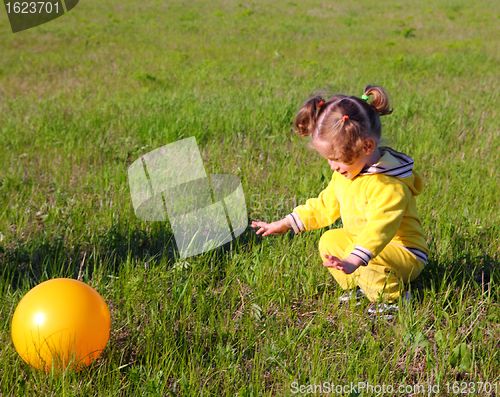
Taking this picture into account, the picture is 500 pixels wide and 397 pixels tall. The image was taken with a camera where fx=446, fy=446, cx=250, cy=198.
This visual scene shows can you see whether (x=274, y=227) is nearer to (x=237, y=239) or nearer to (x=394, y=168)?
(x=237, y=239)

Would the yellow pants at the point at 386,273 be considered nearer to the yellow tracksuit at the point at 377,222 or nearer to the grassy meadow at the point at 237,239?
the yellow tracksuit at the point at 377,222

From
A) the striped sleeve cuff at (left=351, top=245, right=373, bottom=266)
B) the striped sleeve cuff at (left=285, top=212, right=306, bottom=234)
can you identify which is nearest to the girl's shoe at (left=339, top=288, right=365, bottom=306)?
the striped sleeve cuff at (left=351, top=245, right=373, bottom=266)

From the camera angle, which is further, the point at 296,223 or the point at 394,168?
the point at 296,223

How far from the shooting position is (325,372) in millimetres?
1973

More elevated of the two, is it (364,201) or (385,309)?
(364,201)

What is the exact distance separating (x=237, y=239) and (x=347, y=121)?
→ 4.05ft

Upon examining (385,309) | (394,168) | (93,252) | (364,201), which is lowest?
(385,309)

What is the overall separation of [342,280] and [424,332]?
497 mm

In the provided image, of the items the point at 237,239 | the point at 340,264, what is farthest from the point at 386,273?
the point at 237,239

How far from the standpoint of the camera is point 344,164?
2277 millimetres

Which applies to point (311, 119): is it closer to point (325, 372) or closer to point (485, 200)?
point (325, 372)

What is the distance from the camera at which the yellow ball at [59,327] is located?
6.02 ft

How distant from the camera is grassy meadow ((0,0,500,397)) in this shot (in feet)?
6.57

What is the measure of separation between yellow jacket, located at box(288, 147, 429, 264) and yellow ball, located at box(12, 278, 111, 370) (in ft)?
4.03
